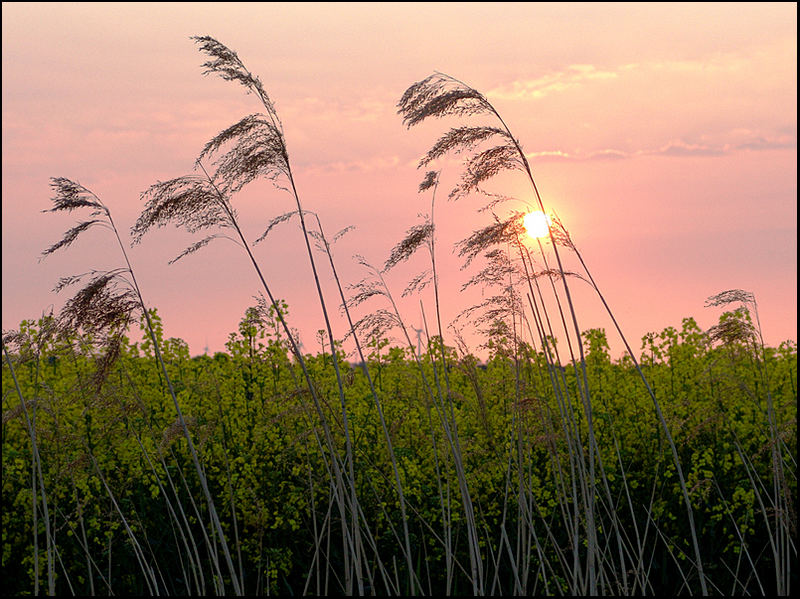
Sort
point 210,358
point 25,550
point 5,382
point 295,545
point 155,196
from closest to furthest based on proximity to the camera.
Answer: point 155,196 → point 295,545 → point 25,550 → point 210,358 → point 5,382

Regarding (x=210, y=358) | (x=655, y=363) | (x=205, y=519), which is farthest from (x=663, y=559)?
(x=210, y=358)

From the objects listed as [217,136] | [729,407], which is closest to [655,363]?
[729,407]

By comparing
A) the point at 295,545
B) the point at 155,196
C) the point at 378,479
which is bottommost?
the point at 295,545

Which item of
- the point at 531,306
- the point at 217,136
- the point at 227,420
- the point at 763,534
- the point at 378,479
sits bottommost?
the point at 763,534

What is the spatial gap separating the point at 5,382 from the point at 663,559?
5.76 m

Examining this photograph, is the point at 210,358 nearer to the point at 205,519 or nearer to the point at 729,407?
the point at 205,519

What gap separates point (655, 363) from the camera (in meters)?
7.19

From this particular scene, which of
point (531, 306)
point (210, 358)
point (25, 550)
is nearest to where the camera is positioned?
point (531, 306)

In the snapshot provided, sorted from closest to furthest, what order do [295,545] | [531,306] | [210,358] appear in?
1. [531,306]
2. [295,545]
3. [210,358]

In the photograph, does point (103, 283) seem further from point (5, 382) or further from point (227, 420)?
point (5, 382)

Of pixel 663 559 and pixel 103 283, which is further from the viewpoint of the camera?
pixel 663 559

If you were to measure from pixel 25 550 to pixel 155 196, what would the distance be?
4.11m

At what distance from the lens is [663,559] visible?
19.0 feet

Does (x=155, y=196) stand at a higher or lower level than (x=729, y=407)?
higher
